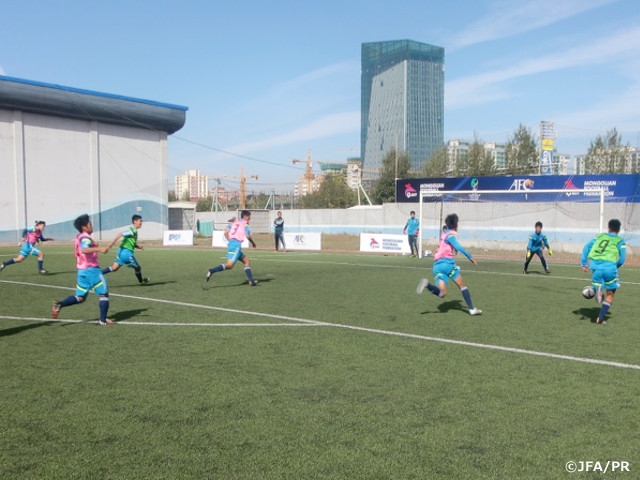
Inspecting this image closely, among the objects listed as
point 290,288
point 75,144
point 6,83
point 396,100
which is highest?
point 396,100

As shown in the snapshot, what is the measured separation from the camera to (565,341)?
26.6 ft

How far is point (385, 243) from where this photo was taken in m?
29.4

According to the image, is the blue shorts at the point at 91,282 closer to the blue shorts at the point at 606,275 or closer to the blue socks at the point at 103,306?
the blue socks at the point at 103,306

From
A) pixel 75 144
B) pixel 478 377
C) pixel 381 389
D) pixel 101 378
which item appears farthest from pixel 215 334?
pixel 75 144

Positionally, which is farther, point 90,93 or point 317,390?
point 90,93

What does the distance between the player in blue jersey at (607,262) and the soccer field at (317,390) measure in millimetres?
556

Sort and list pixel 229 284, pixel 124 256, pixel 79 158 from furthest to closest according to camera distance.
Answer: pixel 79 158 → pixel 229 284 → pixel 124 256

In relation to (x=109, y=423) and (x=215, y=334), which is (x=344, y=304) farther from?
(x=109, y=423)

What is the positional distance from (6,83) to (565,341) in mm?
37147

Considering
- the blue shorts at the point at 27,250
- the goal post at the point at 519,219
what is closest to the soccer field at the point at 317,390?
the blue shorts at the point at 27,250

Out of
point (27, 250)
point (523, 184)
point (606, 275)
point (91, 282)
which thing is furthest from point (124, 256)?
point (523, 184)

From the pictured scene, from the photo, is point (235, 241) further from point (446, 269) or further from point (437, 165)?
point (437, 165)

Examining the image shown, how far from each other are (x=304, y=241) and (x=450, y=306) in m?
20.4

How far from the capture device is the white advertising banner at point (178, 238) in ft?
118
